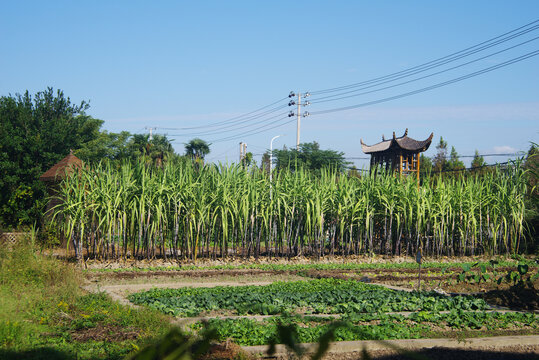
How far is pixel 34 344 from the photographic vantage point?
219 inches

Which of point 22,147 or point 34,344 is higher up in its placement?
point 22,147

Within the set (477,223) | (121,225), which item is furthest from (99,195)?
(477,223)

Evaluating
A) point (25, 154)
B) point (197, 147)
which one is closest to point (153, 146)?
point (197, 147)

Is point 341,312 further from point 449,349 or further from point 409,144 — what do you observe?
point 409,144

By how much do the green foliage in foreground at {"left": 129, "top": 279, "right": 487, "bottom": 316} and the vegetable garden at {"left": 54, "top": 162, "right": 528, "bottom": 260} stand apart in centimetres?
424

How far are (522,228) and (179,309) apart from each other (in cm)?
1287

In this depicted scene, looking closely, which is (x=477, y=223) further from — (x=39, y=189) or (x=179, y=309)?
(x=39, y=189)

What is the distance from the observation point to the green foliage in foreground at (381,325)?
6285 mm

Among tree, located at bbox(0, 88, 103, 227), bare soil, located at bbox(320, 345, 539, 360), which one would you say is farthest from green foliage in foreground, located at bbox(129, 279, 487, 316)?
tree, located at bbox(0, 88, 103, 227)

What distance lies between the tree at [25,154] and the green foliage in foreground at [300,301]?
10.5m

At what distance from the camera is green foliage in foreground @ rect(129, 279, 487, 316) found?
26.3ft

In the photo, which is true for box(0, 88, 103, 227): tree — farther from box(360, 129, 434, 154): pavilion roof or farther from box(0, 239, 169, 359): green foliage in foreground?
box(360, 129, 434, 154): pavilion roof

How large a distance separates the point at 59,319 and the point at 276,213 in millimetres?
8748

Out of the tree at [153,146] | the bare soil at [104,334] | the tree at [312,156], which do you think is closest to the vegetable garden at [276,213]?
the bare soil at [104,334]
